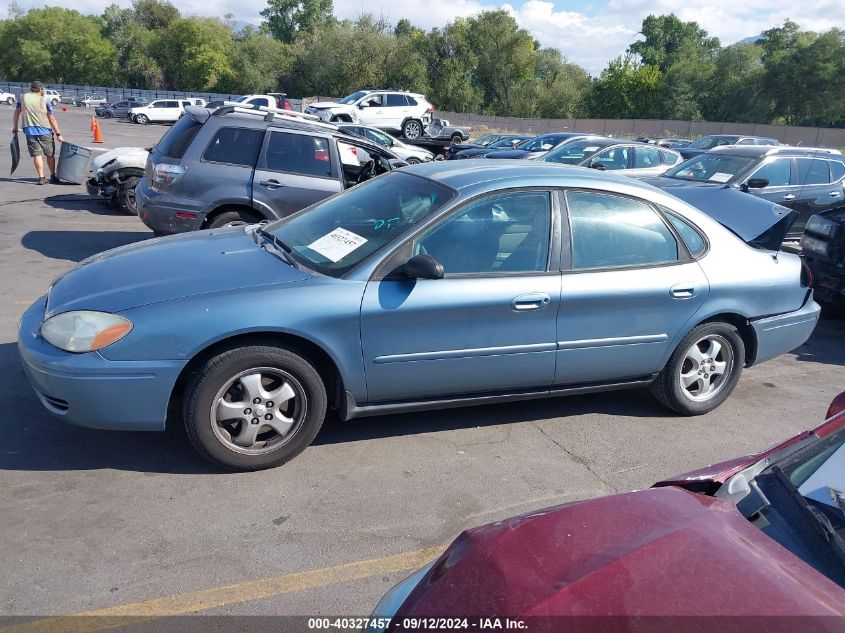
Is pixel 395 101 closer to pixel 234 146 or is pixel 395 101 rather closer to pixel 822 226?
pixel 234 146

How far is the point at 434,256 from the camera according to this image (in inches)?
157

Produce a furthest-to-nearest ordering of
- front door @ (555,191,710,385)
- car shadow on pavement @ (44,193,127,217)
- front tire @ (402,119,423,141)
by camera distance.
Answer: front tire @ (402,119,423,141) → car shadow on pavement @ (44,193,127,217) → front door @ (555,191,710,385)

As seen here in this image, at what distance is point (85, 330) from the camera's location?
351 cm

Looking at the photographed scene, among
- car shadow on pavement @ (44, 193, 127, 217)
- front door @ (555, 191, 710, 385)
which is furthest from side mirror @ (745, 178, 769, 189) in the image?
car shadow on pavement @ (44, 193, 127, 217)

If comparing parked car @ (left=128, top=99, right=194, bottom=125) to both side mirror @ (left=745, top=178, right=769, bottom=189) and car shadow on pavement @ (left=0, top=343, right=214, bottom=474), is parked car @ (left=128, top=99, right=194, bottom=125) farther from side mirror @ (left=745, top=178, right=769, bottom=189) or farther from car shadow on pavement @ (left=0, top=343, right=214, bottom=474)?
car shadow on pavement @ (left=0, top=343, right=214, bottom=474)

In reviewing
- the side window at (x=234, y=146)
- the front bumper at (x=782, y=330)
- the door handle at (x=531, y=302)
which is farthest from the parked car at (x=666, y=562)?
the side window at (x=234, y=146)

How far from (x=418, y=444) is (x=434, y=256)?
3.78ft

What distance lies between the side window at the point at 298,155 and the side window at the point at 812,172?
24.3ft

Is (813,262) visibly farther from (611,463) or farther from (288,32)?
(288,32)

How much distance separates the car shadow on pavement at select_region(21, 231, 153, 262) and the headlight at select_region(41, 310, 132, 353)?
4.88 meters

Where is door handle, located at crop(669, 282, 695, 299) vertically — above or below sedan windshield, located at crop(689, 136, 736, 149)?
below

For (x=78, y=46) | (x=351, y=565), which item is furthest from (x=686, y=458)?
(x=78, y=46)

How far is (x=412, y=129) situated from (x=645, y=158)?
15647 millimetres

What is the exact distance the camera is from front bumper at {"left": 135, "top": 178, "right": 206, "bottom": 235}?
7328 mm
